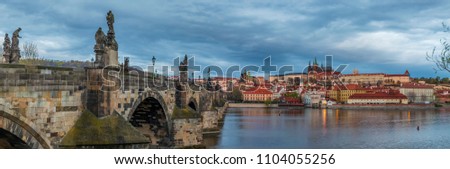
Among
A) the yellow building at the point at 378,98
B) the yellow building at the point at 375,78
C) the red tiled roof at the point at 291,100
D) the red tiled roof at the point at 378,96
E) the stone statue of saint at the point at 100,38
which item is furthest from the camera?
the yellow building at the point at 375,78

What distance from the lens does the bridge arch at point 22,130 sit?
30.2ft

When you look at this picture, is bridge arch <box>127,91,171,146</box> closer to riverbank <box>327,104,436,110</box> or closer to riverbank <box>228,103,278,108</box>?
riverbank <box>327,104,436,110</box>

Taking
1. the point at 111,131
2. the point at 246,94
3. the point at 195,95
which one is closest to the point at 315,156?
the point at 111,131

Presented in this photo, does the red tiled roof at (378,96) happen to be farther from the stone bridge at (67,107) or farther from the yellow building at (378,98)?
the stone bridge at (67,107)

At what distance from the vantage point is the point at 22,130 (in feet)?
31.8

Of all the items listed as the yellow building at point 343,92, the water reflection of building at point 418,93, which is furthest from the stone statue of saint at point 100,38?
the water reflection of building at point 418,93

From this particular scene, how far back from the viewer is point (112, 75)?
1265 centimetres

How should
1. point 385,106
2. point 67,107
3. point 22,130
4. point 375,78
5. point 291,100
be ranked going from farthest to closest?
point 375,78 → point 291,100 → point 385,106 → point 67,107 → point 22,130

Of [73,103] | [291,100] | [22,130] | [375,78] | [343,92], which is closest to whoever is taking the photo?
[22,130]

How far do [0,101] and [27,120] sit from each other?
2.96 feet

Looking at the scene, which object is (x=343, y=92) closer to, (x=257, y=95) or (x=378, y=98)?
(x=378, y=98)

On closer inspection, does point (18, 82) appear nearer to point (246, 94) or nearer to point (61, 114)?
point (61, 114)

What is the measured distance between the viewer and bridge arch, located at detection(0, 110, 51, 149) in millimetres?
9215

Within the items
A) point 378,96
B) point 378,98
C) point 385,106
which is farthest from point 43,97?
point 378,96
